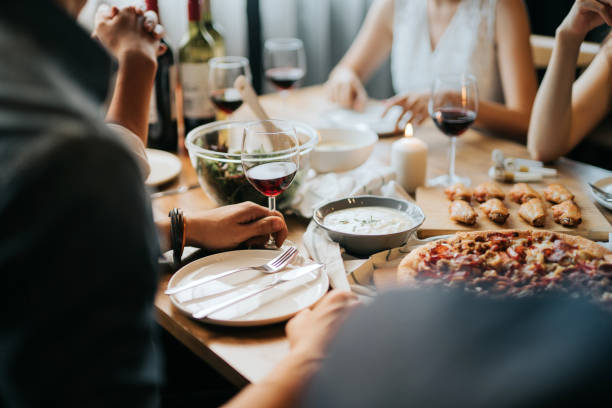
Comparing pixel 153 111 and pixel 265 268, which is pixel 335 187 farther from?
pixel 153 111

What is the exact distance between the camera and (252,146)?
1.03m

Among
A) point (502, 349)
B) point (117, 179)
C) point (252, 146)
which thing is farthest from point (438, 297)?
point (252, 146)

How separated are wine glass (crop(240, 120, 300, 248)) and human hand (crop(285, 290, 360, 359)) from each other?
30 cm

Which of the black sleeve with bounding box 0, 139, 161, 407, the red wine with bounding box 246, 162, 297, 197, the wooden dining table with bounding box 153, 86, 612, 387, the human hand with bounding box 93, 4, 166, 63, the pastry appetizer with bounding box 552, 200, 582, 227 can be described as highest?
the human hand with bounding box 93, 4, 166, 63

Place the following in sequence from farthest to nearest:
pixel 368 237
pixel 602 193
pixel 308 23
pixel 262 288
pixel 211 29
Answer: pixel 308 23
pixel 211 29
pixel 602 193
pixel 368 237
pixel 262 288

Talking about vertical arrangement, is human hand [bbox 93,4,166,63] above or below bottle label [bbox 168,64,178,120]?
above

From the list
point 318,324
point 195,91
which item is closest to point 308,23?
point 195,91

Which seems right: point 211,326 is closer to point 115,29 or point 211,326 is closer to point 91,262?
point 91,262

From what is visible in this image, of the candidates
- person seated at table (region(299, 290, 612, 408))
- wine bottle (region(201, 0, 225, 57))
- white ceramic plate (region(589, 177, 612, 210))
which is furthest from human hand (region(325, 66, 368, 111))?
person seated at table (region(299, 290, 612, 408))

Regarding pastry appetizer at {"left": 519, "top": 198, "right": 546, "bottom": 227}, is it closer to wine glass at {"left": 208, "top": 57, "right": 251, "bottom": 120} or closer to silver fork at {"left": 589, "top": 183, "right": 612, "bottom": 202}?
silver fork at {"left": 589, "top": 183, "right": 612, "bottom": 202}

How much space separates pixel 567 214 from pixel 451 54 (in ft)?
4.26

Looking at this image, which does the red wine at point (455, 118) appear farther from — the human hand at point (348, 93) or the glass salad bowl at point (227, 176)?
the human hand at point (348, 93)

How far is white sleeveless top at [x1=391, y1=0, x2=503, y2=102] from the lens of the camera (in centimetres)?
213

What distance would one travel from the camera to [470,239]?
1.00 metres
